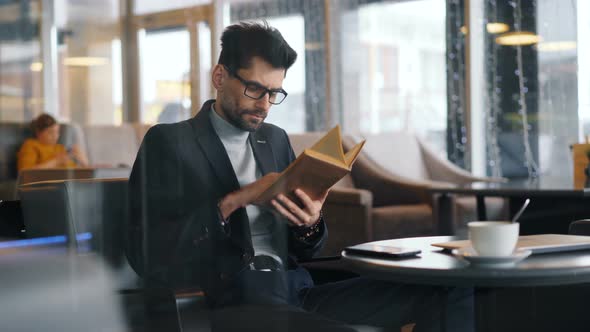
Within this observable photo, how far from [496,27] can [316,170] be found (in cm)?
105

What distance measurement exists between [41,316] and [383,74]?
80cm

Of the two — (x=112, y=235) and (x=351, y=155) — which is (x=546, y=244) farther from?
(x=112, y=235)

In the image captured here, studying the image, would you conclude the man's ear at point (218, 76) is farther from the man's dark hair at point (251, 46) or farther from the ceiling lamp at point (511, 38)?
the ceiling lamp at point (511, 38)

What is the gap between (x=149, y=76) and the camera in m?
1.11

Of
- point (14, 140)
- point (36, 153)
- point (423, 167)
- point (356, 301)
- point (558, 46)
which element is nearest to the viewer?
point (356, 301)

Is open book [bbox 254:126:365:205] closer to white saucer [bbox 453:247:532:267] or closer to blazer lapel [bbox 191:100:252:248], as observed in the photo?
blazer lapel [bbox 191:100:252:248]

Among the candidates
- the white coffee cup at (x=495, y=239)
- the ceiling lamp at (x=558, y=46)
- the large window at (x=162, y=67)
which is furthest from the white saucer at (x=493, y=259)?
the ceiling lamp at (x=558, y=46)

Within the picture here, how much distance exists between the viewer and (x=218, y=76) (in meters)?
1.04

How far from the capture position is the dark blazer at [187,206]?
1006 millimetres

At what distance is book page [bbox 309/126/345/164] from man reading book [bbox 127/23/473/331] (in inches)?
3.1

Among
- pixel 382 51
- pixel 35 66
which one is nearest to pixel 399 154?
pixel 382 51

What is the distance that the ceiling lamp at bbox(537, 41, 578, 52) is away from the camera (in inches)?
93.7

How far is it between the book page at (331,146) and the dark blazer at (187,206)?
10cm

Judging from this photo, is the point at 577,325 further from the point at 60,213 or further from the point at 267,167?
the point at 60,213
